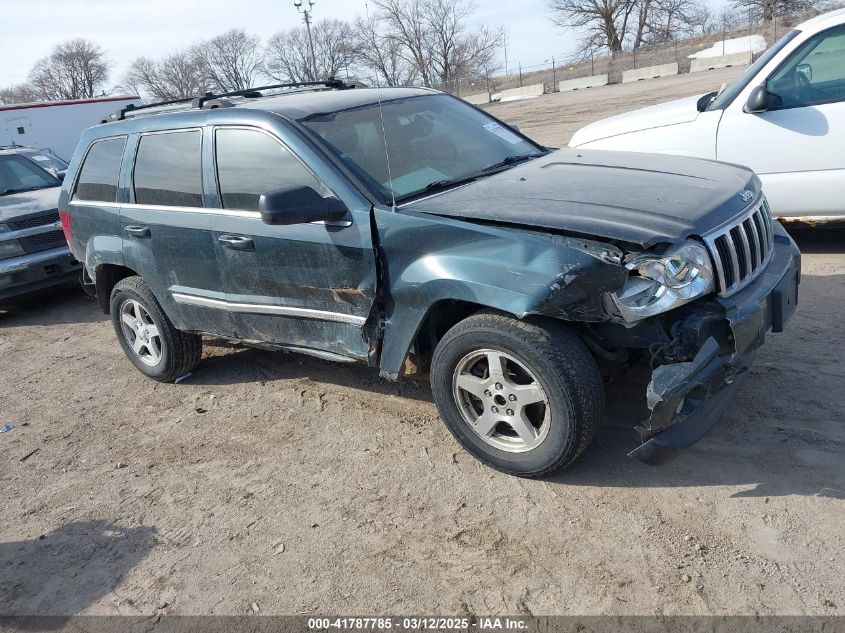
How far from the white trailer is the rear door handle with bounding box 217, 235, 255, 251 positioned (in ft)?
59.2

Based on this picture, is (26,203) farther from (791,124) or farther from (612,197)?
(791,124)

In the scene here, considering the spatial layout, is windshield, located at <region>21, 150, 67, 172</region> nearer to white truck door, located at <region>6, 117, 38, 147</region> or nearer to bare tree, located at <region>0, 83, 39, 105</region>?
white truck door, located at <region>6, 117, 38, 147</region>

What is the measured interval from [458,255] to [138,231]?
101 inches

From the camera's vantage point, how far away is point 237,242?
4.25m

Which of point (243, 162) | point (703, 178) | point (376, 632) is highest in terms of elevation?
point (243, 162)

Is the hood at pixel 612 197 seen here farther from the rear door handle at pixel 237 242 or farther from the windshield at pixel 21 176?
the windshield at pixel 21 176

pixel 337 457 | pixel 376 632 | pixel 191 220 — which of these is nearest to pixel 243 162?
pixel 191 220

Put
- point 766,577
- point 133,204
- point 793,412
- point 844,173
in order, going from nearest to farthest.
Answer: point 766,577
point 793,412
point 133,204
point 844,173

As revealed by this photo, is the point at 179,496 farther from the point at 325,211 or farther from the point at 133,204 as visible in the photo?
the point at 133,204

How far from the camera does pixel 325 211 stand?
3.67 metres

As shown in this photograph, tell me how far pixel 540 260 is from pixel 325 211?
116 centimetres

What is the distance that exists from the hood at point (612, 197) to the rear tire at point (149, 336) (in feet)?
7.74

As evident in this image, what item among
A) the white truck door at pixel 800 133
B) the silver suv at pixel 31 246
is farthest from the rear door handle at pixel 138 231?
the white truck door at pixel 800 133

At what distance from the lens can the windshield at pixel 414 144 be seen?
395 centimetres
